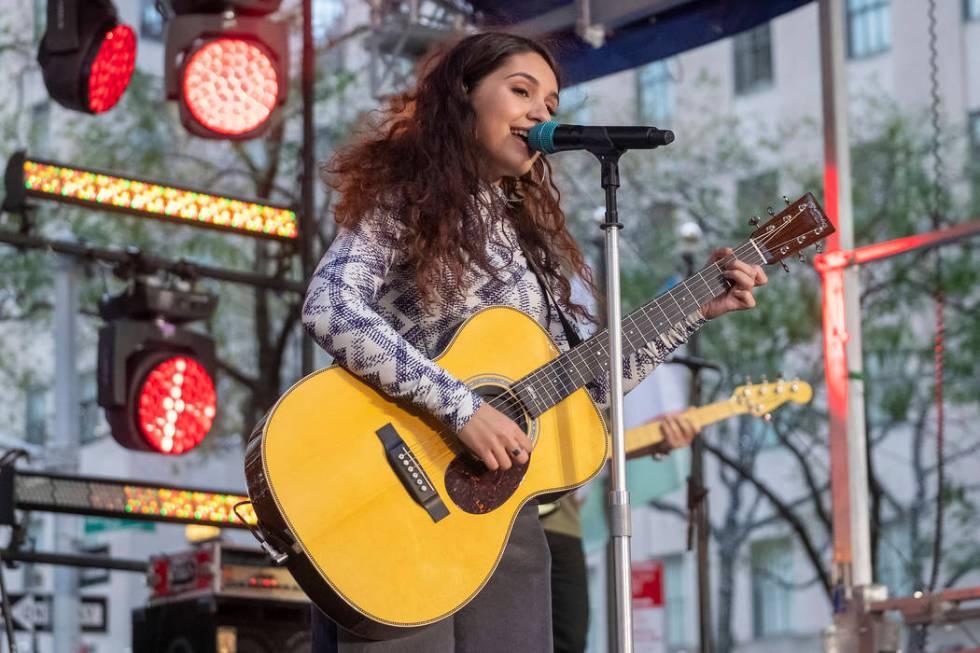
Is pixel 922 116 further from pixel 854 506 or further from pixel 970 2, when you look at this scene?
pixel 854 506

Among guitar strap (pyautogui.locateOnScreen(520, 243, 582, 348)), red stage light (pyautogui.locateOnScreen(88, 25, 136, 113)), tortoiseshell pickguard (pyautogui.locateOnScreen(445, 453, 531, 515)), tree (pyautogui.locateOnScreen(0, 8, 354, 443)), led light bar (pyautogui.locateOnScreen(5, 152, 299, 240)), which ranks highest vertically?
tree (pyautogui.locateOnScreen(0, 8, 354, 443))

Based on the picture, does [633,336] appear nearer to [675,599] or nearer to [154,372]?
[154,372]

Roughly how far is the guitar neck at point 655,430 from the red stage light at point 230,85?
2.00m

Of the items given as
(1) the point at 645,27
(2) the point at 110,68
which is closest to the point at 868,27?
(1) the point at 645,27

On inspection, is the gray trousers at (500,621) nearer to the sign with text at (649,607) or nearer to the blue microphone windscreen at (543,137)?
the blue microphone windscreen at (543,137)

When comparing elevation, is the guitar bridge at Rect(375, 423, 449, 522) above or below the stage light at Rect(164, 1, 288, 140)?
below

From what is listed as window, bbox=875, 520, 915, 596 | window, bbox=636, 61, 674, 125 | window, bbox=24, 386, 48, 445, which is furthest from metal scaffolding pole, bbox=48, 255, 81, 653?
window, bbox=636, 61, 674, 125

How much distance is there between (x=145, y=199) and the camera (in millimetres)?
6141

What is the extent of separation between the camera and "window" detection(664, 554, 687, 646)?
25969 millimetres

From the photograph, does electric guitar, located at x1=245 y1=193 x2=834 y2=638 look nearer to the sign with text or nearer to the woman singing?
the woman singing

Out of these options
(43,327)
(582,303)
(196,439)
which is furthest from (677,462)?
(43,327)

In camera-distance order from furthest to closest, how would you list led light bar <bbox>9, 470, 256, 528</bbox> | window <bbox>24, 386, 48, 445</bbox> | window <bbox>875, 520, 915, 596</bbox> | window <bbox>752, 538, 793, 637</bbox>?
window <bbox>752, 538, 793, 637</bbox>
window <bbox>24, 386, 48, 445</bbox>
window <bbox>875, 520, 915, 596</bbox>
led light bar <bbox>9, 470, 256, 528</bbox>

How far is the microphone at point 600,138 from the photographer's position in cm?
341

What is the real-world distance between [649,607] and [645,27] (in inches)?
262
